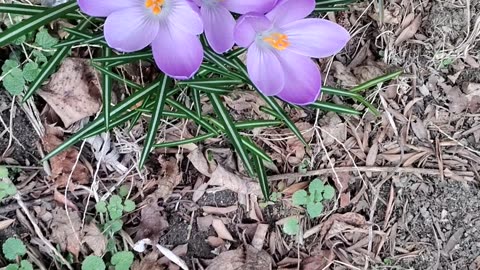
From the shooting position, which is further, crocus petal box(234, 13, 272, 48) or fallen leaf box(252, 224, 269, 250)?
fallen leaf box(252, 224, 269, 250)

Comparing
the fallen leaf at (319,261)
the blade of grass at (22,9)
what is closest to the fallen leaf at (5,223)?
the blade of grass at (22,9)

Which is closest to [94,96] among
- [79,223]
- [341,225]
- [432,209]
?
[79,223]

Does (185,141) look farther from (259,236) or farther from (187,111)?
(259,236)

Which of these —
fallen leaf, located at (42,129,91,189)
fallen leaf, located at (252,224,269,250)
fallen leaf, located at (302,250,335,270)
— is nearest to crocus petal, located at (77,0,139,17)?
fallen leaf, located at (42,129,91,189)

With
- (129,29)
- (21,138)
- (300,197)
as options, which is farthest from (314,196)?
(129,29)

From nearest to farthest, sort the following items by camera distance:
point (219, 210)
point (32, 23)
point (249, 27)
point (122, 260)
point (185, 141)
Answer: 1. point (249, 27)
2. point (32, 23)
3. point (185, 141)
4. point (122, 260)
5. point (219, 210)

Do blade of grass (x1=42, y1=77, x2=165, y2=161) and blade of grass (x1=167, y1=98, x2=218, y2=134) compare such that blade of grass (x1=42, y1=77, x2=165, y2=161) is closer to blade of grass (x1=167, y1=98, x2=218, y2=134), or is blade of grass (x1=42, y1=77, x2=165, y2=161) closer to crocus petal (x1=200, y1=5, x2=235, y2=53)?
blade of grass (x1=167, y1=98, x2=218, y2=134)
